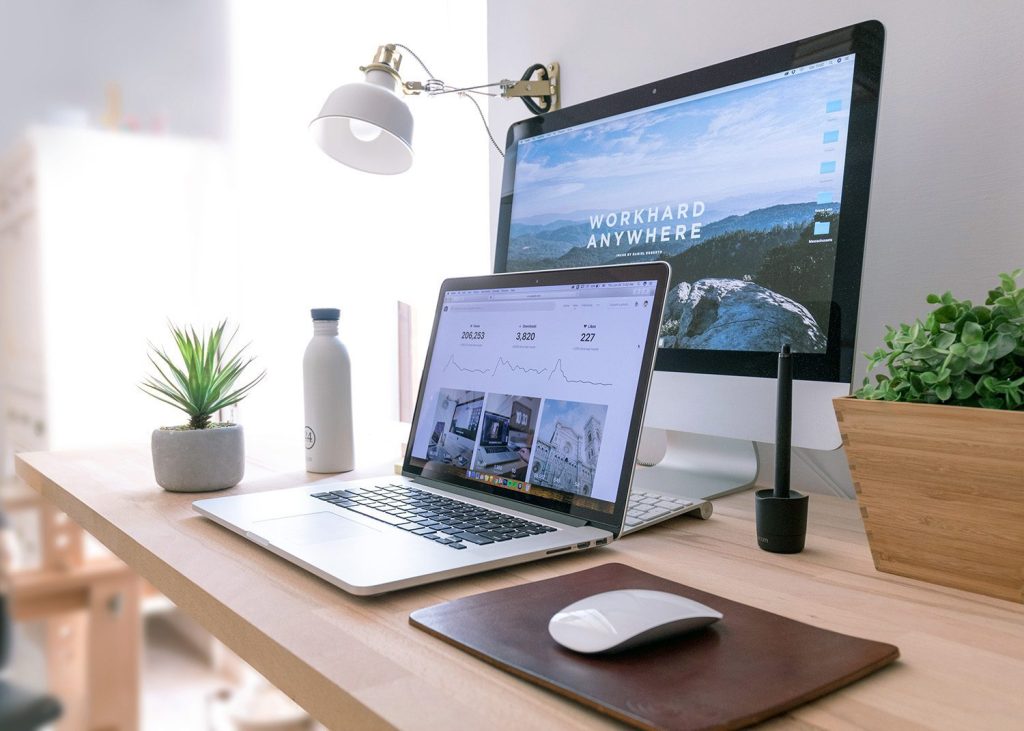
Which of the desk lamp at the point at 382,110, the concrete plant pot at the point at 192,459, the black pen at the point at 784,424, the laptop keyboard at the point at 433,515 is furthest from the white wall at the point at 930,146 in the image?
the concrete plant pot at the point at 192,459

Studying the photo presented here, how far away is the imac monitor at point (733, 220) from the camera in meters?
0.76

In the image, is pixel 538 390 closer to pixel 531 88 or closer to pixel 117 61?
pixel 531 88

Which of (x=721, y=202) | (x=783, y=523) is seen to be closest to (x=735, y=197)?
(x=721, y=202)

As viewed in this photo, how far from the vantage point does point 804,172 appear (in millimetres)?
795

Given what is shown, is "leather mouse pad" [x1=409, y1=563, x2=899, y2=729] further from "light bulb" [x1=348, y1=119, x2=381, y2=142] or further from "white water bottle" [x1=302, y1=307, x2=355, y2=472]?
"light bulb" [x1=348, y1=119, x2=381, y2=142]

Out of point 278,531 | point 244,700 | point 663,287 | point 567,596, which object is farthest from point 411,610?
point 244,700

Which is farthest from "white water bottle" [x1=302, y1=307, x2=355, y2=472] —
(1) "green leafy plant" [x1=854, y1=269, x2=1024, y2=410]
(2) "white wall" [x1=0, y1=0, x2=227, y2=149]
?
(2) "white wall" [x1=0, y1=0, x2=227, y2=149]

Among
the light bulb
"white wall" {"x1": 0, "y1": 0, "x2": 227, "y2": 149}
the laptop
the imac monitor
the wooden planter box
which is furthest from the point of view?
"white wall" {"x1": 0, "y1": 0, "x2": 227, "y2": 149}

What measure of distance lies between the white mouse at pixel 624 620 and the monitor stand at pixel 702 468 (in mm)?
424

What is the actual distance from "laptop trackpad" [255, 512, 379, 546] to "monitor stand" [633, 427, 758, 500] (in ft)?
1.16

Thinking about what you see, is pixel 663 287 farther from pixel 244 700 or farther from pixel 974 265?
pixel 244 700

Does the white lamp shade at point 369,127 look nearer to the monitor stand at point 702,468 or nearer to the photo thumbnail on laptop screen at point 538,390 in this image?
the photo thumbnail on laptop screen at point 538,390

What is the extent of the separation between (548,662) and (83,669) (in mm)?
1712

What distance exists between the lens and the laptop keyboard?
67 cm
